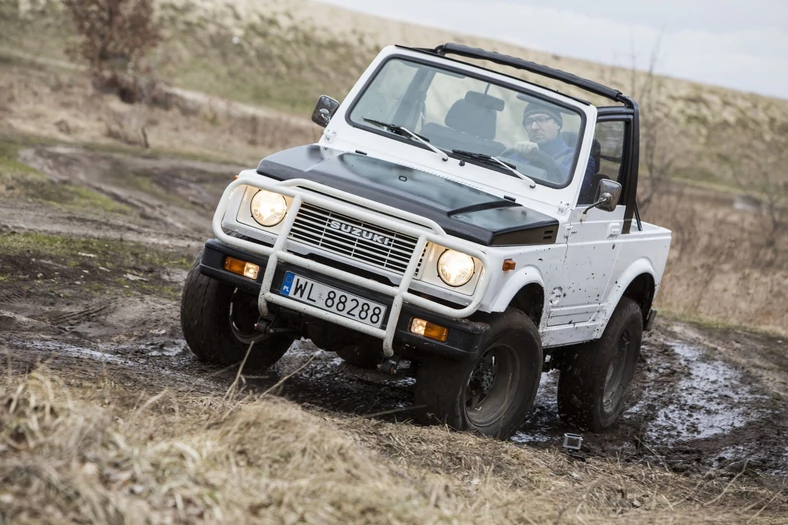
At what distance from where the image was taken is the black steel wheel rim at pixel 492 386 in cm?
564

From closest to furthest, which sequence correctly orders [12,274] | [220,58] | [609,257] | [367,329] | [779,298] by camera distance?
[367,329] → [609,257] → [12,274] → [779,298] → [220,58]

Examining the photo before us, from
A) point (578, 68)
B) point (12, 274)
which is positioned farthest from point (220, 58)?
point (12, 274)

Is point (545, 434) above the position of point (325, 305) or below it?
below

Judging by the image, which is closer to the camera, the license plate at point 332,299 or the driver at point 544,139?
the license plate at point 332,299

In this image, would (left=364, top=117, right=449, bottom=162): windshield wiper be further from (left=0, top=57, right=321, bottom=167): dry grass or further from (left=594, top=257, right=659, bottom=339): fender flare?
(left=0, top=57, right=321, bottom=167): dry grass

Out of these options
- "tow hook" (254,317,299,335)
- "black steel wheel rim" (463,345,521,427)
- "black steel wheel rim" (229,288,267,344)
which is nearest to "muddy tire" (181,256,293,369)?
"black steel wheel rim" (229,288,267,344)

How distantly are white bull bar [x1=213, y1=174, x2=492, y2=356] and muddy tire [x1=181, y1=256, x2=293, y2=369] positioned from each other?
24.1 inches

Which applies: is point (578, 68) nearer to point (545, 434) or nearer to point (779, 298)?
point (779, 298)

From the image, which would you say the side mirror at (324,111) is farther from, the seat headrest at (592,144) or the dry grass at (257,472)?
the dry grass at (257,472)

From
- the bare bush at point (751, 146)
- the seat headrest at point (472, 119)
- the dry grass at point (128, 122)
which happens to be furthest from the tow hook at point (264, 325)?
the bare bush at point (751, 146)

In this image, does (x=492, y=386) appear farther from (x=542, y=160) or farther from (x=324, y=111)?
(x=324, y=111)

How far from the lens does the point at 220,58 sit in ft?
177

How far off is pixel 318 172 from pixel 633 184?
8.54 ft

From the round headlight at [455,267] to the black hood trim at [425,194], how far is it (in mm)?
98
